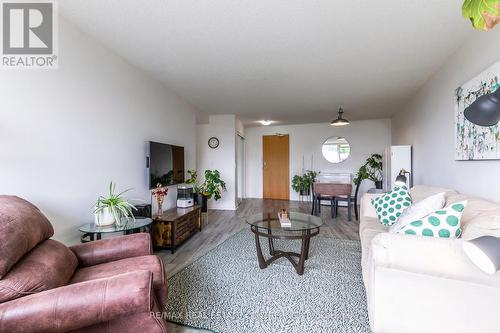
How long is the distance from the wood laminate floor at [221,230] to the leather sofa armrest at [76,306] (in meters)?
0.71

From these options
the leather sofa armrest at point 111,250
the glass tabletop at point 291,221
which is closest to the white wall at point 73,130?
the leather sofa armrest at point 111,250

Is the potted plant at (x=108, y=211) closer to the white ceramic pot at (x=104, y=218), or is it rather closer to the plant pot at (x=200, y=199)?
the white ceramic pot at (x=104, y=218)

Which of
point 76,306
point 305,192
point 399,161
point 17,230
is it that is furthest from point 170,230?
point 305,192

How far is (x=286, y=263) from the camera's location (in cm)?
246

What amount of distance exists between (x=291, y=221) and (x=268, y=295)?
91cm

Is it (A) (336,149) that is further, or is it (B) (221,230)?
(A) (336,149)

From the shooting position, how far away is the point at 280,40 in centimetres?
225

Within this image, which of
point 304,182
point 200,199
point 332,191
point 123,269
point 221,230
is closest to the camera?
point 123,269

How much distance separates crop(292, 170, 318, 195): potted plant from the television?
3558 millimetres

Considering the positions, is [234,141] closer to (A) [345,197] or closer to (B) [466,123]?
(A) [345,197]

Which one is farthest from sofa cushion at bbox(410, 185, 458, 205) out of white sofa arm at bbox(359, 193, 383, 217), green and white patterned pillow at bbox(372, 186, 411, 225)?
white sofa arm at bbox(359, 193, 383, 217)

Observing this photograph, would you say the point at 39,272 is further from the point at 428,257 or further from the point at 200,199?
the point at 200,199

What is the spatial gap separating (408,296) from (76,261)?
2016 millimetres

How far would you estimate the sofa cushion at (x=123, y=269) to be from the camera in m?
1.36
